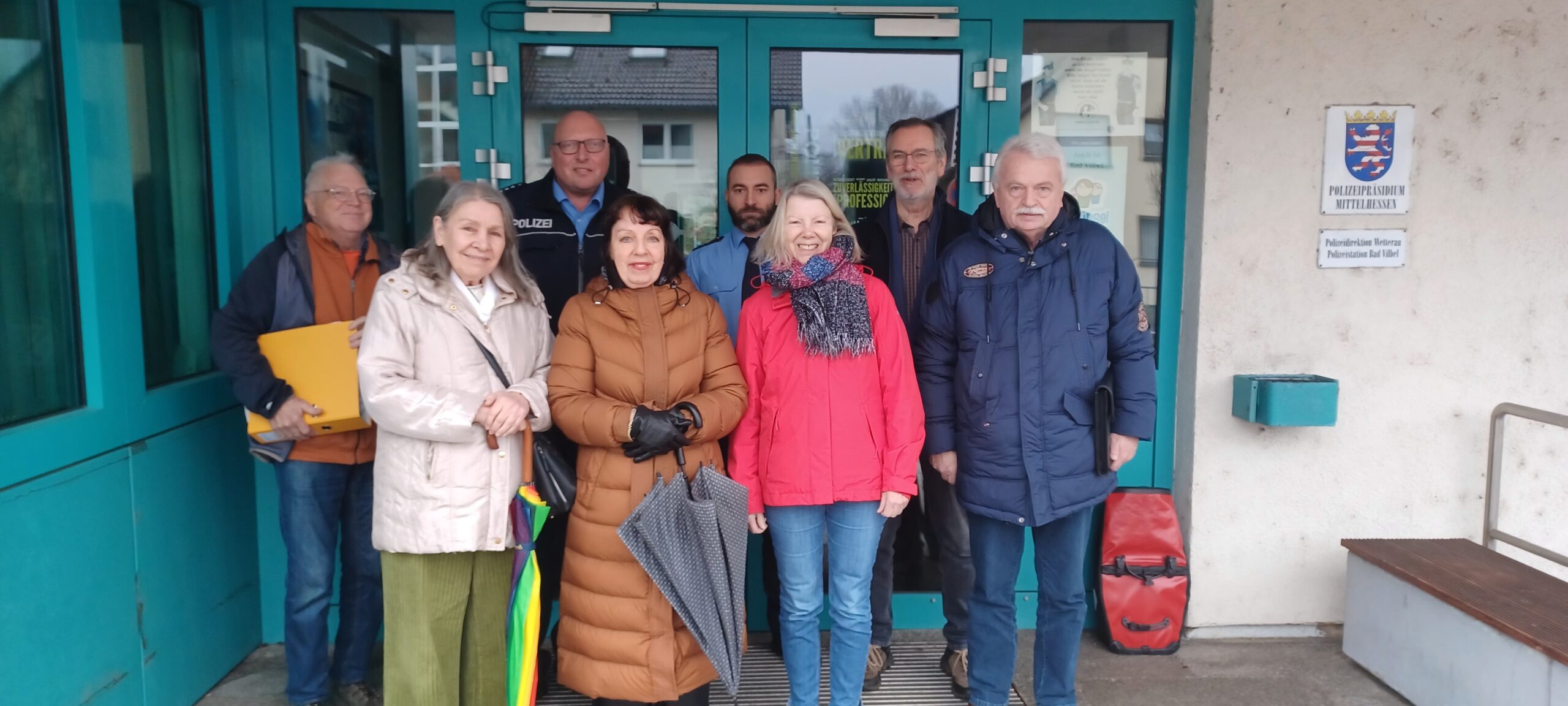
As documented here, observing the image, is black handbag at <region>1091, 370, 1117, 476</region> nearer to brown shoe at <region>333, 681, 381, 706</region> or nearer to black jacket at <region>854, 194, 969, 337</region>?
black jacket at <region>854, 194, 969, 337</region>

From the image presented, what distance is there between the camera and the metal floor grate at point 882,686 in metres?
3.45

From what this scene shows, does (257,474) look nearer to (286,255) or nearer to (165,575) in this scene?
(165,575)

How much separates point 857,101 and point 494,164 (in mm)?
1428

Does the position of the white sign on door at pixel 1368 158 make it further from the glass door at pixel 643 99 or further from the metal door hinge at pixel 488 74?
the metal door hinge at pixel 488 74

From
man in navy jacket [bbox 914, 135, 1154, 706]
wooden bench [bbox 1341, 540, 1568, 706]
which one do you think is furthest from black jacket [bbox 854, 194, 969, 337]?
wooden bench [bbox 1341, 540, 1568, 706]

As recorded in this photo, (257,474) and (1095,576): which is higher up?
(257,474)

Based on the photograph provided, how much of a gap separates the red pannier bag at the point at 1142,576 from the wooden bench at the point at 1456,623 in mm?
650

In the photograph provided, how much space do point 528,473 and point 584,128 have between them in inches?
Answer: 49.2

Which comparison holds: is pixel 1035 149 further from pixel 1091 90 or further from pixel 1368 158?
pixel 1368 158

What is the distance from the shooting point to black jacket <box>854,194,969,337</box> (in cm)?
333

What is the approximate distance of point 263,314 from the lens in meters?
3.02

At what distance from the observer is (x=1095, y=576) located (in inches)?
157

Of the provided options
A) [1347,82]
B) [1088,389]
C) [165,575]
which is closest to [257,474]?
[165,575]

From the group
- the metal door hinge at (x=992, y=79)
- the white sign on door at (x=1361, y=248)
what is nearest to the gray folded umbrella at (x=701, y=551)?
the metal door hinge at (x=992, y=79)
